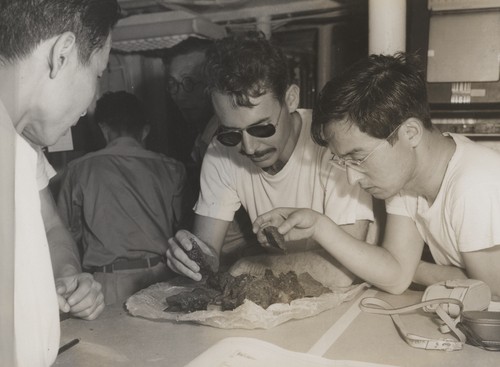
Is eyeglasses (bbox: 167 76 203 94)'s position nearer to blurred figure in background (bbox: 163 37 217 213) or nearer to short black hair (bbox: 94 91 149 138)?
blurred figure in background (bbox: 163 37 217 213)

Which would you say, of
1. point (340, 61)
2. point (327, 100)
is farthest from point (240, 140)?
point (340, 61)

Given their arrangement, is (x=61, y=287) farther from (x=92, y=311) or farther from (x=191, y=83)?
(x=191, y=83)

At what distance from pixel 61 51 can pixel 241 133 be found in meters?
0.80

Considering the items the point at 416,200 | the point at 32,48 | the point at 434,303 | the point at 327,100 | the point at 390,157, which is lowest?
the point at 434,303

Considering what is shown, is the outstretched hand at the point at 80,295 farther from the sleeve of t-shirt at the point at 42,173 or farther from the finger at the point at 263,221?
the finger at the point at 263,221

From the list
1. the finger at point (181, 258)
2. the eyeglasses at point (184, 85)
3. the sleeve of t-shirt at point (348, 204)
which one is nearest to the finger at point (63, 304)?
the finger at point (181, 258)

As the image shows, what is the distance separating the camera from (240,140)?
1.64 m

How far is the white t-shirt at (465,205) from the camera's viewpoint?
1247mm

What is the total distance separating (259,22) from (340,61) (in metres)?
0.59

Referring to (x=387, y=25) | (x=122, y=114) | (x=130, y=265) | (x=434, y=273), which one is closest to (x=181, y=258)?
(x=434, y=273)

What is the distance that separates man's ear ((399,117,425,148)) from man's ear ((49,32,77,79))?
0.85 m

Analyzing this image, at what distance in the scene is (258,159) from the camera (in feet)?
5.55

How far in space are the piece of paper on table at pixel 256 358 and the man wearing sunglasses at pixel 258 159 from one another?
1.49 ft

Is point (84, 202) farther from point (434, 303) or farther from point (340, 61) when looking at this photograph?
point (434, 303)
